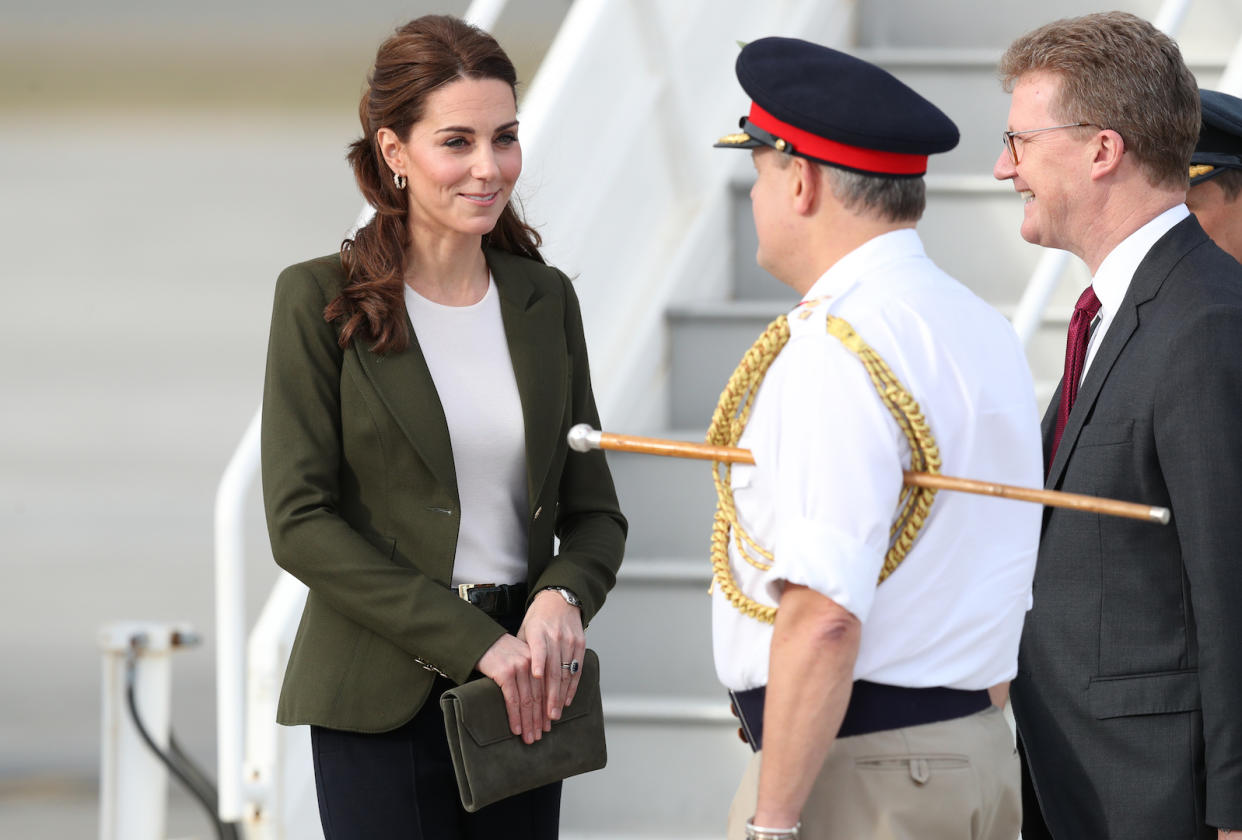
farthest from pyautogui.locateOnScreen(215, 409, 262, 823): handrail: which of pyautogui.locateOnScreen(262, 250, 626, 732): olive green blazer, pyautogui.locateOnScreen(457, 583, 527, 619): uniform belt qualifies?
pyautogui.locateOnScreen(457, 583, 527, 619): uniform belt

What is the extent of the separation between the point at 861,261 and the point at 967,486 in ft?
0.78

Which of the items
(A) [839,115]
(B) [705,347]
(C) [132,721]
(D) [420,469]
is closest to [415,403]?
(D) [420,469]

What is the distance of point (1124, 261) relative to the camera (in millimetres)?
1798

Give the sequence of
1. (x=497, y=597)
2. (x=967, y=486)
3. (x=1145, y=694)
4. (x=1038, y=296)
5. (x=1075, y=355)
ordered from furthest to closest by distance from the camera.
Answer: (x=1038, y=296)
(x=1075, y=355)
(x=497, y=597)
(x=1145, y=694)
(x=967, y=486)

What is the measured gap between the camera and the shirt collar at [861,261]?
139 centimetres

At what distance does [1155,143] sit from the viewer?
1.76 meters

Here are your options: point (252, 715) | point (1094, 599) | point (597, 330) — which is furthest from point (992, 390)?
point (597, 330)

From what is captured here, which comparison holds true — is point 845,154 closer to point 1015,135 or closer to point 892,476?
point 892,476

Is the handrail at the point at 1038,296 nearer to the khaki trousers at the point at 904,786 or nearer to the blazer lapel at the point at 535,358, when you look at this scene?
the blazer lapel at the point at 535,358

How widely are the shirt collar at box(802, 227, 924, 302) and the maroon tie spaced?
533 millimetres

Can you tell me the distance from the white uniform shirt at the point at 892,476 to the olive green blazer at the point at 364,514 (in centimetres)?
40

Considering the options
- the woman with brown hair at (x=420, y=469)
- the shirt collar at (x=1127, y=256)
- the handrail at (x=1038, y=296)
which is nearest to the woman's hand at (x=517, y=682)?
the woman with brown hair at (x=420, y=469)

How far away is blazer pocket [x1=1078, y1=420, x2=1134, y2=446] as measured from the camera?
5.49 ft

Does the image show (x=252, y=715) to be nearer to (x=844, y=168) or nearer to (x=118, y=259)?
(x=844, y=168)
